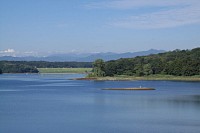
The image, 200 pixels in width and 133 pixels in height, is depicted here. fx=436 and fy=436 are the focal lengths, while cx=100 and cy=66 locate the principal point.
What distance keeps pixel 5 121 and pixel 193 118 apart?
13789mm

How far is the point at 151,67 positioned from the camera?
113688 millimetres

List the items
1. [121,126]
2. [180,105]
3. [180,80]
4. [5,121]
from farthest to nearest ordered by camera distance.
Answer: [180,80] < [180,105] < [5,121] < [121,126]

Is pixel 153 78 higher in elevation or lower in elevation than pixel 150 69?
lower

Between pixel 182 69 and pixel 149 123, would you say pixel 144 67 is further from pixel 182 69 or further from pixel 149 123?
pixel 149 123

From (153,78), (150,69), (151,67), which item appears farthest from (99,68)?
(151,67)

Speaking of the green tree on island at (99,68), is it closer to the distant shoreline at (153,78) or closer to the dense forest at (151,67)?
the dense forest at (151,67)

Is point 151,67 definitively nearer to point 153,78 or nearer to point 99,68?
point 153,78

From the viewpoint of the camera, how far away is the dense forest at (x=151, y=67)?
351ft

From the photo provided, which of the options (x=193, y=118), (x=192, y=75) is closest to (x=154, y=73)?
(x=192, y=75)

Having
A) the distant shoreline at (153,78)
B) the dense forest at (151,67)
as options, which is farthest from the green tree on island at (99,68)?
the distant shoreline at (153,78)

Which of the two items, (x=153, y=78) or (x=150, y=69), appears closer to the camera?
(x=153, y=78)

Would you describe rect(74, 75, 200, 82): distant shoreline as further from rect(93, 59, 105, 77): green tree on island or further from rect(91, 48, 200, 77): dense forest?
rect(93, 59, 105, 77): green tree on island

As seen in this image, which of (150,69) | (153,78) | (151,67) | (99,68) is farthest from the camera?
(151,67)

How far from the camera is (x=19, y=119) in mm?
Answer: 31844
